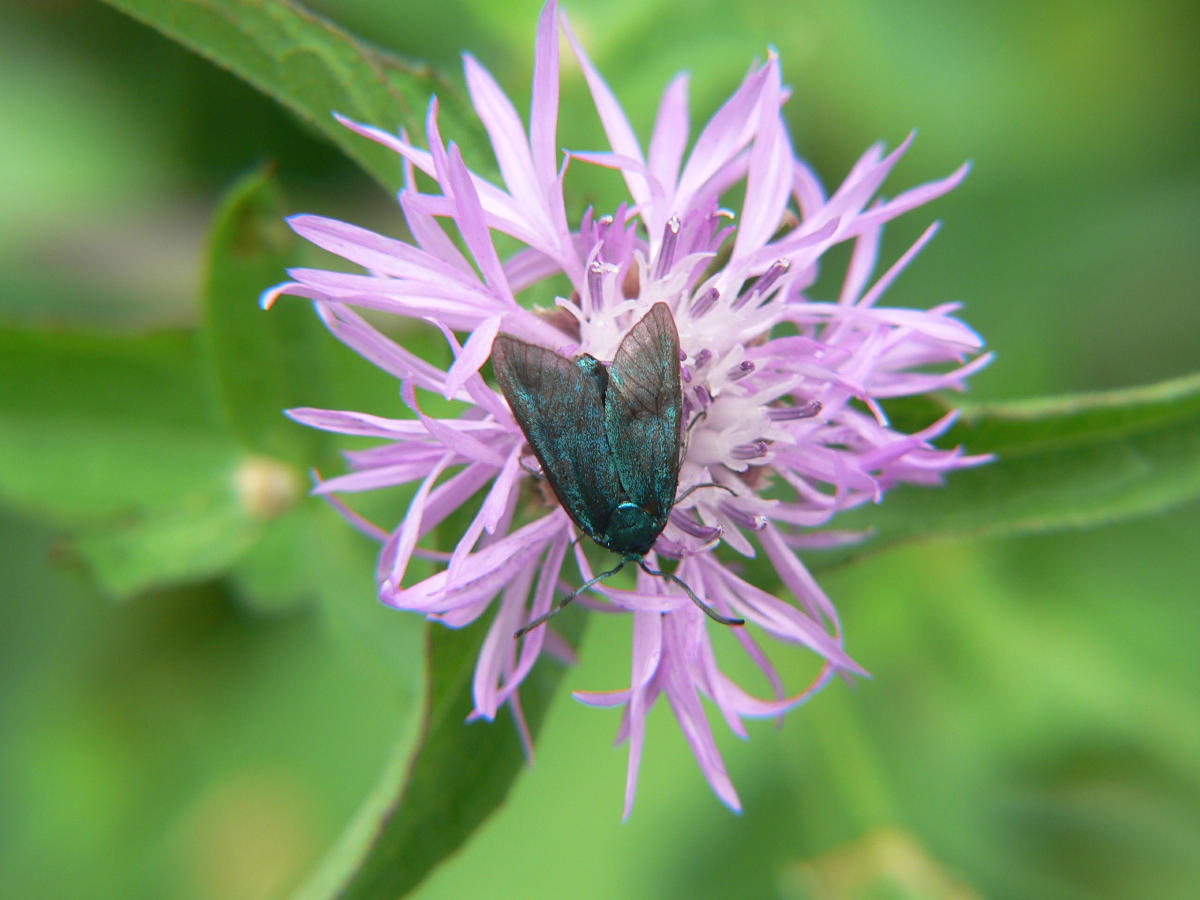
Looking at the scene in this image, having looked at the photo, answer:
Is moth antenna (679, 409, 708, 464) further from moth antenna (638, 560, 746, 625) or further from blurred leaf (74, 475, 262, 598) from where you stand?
blurred leaf (74, 475, 262, 598)

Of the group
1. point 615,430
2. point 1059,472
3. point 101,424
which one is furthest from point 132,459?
point 1059,472

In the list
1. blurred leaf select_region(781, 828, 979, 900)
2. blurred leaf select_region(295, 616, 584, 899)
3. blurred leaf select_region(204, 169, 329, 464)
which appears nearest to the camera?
blurred leaf select_region(295, 616, 584, 899)

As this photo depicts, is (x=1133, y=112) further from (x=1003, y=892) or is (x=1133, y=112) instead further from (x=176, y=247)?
(x=176, y=247)

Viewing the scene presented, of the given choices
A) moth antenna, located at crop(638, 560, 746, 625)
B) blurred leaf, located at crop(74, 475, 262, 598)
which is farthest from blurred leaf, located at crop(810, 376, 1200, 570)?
blurred leaf, located at crop(74, 475, 262, 598)

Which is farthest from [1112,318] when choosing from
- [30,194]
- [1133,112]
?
[30,194]

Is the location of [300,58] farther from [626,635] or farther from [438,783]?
[626,635]

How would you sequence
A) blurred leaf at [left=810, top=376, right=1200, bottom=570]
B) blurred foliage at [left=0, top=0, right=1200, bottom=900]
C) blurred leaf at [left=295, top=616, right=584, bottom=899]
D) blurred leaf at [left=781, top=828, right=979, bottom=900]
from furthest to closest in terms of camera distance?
blurred foliage at [left=0, top=0, right=1200, bottom=900]
blurred leaf at [left=781, top=828, right=979, bottom=900]
blurred leaf at [left=810, top=376, right=1200, bottom=570]
blurred leaf at [left=295, top=616, right=584, bottom=899]

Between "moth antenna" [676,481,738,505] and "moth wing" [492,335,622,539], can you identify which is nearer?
"moth wing" [492,335,622,539]
